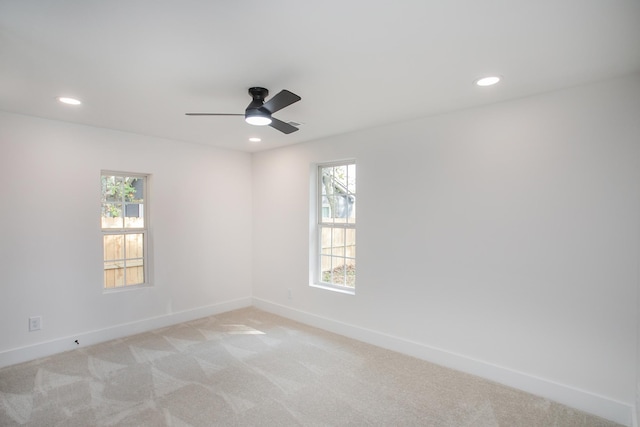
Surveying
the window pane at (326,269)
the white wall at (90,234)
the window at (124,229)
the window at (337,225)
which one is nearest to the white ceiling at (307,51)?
the white wall at (90,234)

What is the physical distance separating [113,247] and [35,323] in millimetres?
1036

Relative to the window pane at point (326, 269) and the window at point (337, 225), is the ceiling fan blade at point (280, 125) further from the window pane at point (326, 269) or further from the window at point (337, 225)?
the window pane at point (326, 269)

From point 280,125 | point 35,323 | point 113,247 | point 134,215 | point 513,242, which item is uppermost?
point 280,125

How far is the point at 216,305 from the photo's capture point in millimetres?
4781

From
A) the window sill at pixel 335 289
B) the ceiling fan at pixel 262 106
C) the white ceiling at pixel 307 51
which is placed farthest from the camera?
the window sill at pixel 335 289

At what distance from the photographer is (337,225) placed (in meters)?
4.29

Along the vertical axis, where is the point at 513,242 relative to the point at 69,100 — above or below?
below

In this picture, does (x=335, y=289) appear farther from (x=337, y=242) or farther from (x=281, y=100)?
(x=281, y=100)

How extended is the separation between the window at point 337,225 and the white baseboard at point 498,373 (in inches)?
21.3

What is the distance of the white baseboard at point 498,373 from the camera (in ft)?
7.74

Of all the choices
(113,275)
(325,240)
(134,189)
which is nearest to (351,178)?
(325,240)

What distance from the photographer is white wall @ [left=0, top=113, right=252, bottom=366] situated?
10.6 ft

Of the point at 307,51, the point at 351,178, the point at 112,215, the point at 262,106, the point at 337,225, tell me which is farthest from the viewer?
the point at 337,225

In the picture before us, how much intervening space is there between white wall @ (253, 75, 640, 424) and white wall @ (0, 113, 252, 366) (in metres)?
1.98
